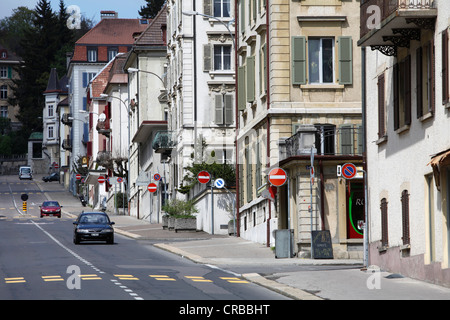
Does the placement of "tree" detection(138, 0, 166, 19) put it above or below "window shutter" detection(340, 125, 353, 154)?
above

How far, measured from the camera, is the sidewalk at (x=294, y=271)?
2259 centimetres

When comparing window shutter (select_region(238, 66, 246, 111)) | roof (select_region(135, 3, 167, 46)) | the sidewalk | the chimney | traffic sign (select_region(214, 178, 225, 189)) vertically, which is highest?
the chimney

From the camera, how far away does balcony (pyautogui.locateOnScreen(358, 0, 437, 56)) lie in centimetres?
2498

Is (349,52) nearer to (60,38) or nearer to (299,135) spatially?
(299,135)

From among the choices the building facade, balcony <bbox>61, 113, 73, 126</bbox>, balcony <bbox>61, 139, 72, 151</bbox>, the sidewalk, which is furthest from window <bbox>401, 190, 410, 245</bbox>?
balcony <bbox>61, 139, 72, 151</bbox>

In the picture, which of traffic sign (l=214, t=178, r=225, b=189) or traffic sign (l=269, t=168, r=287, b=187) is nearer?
traffic sign (l=269, t=168, r=287, b=187)

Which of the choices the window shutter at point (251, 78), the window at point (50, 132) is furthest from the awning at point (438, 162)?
the window at point (50, 132)

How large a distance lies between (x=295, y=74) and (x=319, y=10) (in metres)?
2.46

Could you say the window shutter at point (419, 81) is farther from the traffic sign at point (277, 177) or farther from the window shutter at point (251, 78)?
the window shutter at point (251, 78)

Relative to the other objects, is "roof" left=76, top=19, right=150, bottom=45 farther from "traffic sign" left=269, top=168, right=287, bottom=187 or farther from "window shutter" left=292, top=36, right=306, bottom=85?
"traffic sign" left=269, top=168, right=287, bottom=187

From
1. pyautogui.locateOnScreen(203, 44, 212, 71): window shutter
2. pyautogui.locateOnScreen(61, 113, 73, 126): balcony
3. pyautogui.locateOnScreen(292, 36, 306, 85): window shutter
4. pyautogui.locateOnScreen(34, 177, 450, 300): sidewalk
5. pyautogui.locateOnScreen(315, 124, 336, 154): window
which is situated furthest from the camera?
pyautogui.locateOnScreen(61, 113, 73, 126): balcony

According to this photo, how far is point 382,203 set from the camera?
29.8 m

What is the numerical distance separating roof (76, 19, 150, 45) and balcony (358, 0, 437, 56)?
4423 inches
